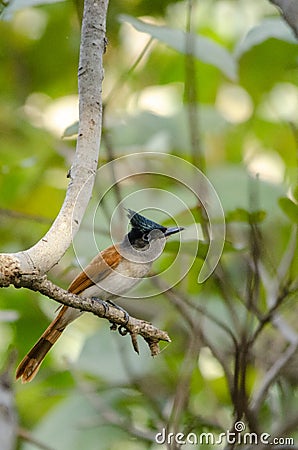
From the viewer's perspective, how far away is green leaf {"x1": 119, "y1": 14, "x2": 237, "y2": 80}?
3.36ft

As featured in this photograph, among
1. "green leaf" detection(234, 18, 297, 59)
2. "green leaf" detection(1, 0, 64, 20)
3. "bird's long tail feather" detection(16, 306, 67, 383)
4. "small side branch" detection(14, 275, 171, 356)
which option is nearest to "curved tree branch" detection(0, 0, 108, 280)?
"small side branch" detection(14, 275, 171, 356)

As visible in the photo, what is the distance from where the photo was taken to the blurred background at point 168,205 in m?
0.99

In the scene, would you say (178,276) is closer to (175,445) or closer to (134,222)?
(175,445)

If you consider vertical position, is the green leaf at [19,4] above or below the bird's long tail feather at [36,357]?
above

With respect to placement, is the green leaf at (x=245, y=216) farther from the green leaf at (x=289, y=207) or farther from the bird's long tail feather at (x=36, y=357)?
the bird's long tail feather at (x=36, y=357)

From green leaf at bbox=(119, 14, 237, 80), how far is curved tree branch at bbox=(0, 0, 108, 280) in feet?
1.06

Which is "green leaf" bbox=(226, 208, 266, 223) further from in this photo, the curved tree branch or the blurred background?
the curved tree branch

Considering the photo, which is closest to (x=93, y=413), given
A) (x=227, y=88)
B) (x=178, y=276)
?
(x=178, y=276)

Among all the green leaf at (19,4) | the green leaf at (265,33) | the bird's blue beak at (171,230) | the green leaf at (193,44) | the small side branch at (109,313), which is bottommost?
the small side branch at (109,313)

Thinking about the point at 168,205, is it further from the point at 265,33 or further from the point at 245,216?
the point at 265,33

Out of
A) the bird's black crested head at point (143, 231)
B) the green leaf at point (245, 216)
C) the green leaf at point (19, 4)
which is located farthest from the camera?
the green leaf at point (245, 216)

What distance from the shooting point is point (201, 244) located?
0.83m

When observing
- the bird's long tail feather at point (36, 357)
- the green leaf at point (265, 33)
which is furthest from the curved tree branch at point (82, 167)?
the green leaf at point (265, 33)

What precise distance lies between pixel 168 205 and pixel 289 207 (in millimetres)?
144
